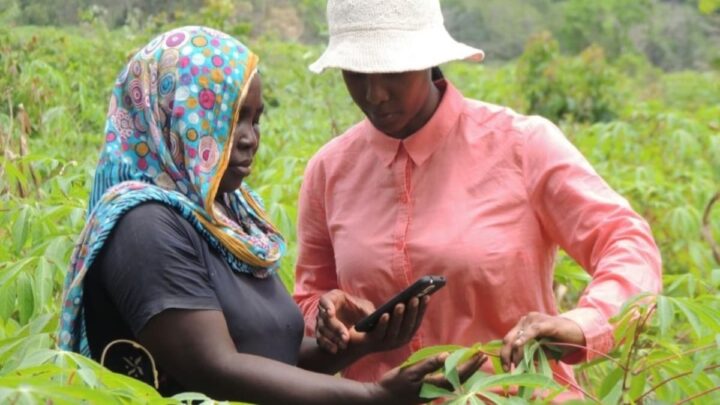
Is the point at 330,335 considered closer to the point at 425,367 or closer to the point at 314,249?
the point at 314,249

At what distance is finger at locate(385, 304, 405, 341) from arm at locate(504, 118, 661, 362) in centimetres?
28

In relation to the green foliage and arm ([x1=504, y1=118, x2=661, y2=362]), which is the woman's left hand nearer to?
arm ([x1=504, y1=118, x2=661, y2=362])

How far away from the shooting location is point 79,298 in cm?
200

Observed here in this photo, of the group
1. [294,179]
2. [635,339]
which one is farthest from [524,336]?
[294,179]

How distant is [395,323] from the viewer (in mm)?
2236

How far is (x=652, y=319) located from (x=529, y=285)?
43 cm

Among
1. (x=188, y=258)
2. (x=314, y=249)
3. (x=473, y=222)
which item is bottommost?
(x=314, y=249)

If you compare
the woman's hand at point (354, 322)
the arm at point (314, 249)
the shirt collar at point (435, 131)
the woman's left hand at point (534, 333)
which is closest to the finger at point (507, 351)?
the woman's left hand at point (534, 333)

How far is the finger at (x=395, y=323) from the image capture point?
2197 millimetres

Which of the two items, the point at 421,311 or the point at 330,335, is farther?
the point at 330,335

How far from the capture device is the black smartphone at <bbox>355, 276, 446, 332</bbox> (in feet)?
6.89

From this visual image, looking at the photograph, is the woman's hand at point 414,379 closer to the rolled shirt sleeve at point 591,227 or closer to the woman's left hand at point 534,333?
the woman's left hand at point 534,333

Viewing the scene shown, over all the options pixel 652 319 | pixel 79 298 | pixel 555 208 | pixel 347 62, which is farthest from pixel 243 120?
pixel 652 319

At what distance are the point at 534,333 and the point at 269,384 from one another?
40 centimetres
